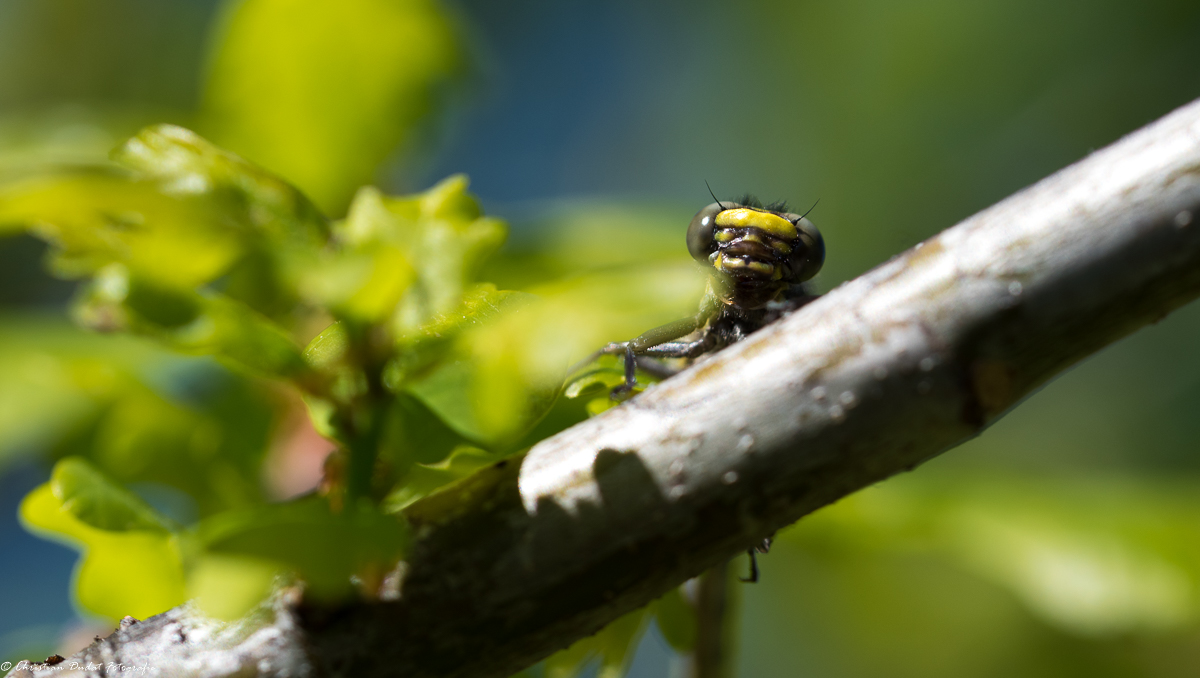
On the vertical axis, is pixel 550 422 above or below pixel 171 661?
above

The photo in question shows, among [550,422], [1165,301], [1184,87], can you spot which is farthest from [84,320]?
[1184,87]

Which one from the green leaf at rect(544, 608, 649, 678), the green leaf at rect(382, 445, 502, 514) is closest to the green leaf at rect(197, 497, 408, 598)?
the green leaf at rect(382, 445, 502, 514)

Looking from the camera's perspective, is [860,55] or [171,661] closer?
[171,661]

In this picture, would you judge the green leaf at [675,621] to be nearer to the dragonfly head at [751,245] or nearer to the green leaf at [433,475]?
the green leaf at [433,475]

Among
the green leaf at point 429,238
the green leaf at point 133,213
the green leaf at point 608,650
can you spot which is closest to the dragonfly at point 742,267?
the green leaf at point 608,650

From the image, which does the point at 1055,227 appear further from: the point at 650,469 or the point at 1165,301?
the point at 650,469

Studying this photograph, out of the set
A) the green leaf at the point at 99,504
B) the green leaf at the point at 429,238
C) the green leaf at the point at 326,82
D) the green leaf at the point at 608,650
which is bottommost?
the green leaf at the point at 608,650
